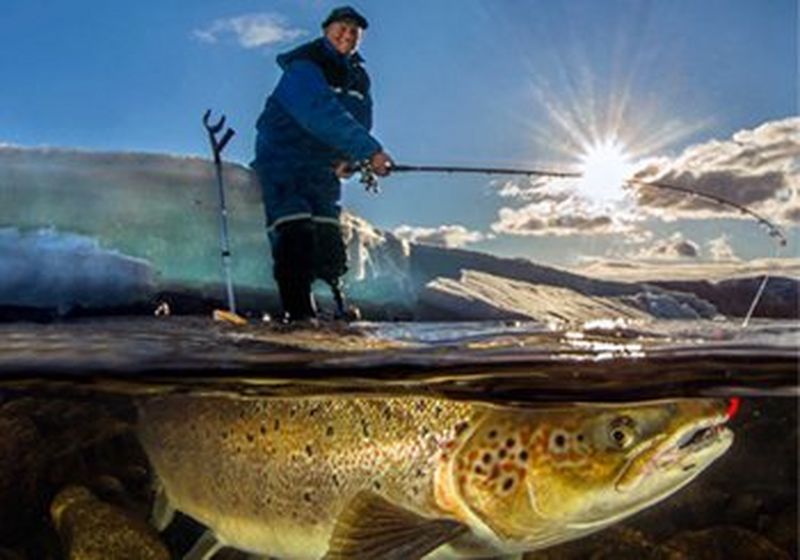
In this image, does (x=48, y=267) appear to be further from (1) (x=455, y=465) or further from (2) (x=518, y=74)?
(1) (x=455, y=465)

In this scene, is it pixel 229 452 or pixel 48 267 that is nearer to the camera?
pixel 229 452

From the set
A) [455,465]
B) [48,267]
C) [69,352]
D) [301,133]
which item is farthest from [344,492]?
[48,267]

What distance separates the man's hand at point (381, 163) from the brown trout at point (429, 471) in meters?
2.10

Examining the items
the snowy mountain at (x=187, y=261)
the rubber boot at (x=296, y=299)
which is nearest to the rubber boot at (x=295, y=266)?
the rubber boot at (x=296, y=299)

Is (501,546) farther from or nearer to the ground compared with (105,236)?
nearer to the ground

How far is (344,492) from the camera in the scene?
17.1ft

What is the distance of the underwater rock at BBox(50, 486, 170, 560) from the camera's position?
21.4 feet

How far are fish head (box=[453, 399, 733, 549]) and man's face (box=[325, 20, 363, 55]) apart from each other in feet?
11.5

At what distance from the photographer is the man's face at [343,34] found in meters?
7.16

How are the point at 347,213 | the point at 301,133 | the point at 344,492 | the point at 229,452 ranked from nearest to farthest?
the point at 344,492 → the point at 229,452 → the point at 301,133 → the point at 347,213

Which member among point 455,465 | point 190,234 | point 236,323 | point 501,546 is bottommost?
point 501,546

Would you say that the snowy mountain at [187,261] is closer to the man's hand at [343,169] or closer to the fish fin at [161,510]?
the man's hand at [343,169]

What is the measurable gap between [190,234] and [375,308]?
1.94m

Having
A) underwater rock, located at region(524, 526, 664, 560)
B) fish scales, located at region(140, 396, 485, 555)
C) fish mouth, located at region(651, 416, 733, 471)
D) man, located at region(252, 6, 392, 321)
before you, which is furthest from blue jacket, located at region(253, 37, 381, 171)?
fish mouth, located at region(651, 416, 733, 471)
